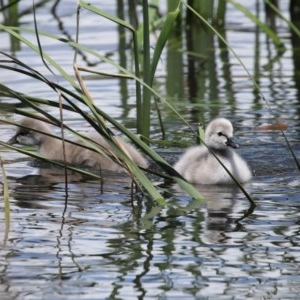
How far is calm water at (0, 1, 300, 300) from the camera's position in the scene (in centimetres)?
512

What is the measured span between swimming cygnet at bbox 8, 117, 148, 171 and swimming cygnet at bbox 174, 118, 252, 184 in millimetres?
272

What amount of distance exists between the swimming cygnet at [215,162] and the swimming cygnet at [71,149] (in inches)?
10.7

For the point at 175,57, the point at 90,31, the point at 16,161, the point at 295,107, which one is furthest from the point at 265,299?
the point at 90,31

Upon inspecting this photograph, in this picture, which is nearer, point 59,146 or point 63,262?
point 63,262

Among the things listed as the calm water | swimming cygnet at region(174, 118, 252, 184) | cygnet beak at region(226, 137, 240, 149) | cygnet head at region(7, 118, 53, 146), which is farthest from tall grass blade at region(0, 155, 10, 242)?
cygnet head at region(7, 118, 53, 146)

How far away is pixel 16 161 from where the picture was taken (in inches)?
315

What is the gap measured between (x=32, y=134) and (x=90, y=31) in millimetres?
5026

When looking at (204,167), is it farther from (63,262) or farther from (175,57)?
(175,57)

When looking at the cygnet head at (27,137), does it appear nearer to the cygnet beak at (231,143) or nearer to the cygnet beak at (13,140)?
the cygnet beak at (13,140)

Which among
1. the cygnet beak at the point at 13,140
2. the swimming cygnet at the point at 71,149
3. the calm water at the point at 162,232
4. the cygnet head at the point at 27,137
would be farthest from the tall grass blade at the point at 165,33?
the cygnet beak at the point at 13,140

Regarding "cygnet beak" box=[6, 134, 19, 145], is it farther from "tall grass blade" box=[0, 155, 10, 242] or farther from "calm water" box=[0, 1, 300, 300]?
"tall grass blade" box=[0, 155, 10, 242]

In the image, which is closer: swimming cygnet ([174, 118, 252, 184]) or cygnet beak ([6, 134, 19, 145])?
swimming cygnet ([174, 118, 252, 184])

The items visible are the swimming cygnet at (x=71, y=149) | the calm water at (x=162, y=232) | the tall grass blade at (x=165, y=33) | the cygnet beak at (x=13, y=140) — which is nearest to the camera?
the calm water at (x=162, y=232)

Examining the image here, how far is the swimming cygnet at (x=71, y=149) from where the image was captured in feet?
25.3
